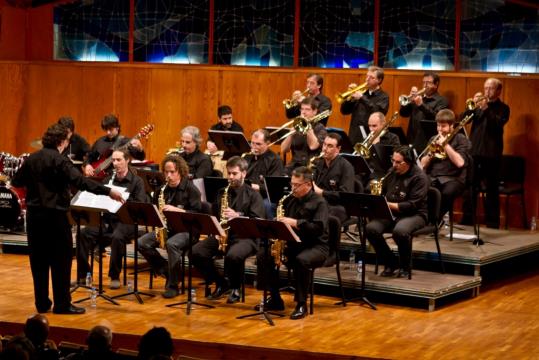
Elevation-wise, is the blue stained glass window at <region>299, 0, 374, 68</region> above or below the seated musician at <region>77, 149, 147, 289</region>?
above

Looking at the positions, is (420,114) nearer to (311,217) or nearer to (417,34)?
(417,34)

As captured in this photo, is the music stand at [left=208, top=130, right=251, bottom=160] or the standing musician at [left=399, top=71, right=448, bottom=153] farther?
the standing musician at [left=399, top=71, right=448, bottom=153]

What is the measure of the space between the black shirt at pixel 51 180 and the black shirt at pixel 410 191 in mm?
2813

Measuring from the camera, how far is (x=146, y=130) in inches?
452

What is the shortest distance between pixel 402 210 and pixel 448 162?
137cm

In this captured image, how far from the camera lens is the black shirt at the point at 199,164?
35.0ft

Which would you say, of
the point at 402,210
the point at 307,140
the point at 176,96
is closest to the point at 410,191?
the point at 402,210

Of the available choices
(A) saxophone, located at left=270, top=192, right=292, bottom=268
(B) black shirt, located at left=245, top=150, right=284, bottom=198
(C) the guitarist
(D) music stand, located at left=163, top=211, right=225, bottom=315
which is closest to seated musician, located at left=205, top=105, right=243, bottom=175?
(C) the guitarist

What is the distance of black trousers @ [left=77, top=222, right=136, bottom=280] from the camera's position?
31.7 feet

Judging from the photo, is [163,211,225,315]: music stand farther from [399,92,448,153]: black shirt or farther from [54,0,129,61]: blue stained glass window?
[54,0,129,61]: blue stained glass window

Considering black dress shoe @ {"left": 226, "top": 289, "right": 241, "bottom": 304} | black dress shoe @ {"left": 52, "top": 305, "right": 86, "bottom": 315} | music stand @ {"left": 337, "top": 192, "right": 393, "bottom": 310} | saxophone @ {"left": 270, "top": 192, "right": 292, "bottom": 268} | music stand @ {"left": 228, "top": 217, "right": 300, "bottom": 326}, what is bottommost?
black dress shoe @ {"left": 52, "top": 305, "right": 86, "bottom": 315}

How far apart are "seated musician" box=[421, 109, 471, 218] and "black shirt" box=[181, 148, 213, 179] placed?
89.5 inches

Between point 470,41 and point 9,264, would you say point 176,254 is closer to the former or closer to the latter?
point 9,264

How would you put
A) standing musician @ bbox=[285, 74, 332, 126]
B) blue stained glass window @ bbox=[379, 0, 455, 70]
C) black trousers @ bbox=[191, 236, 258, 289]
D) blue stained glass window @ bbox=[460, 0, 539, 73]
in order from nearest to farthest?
black trousers @ bbox=[191, 236, 258, 289] < standing musician @ bbox=[285, 74, 332, 126] < blue stained glass window @ bbox=[460, 0, 539, 73] < blue stained glass window @ bbox=[379, 0, 455, 70]
